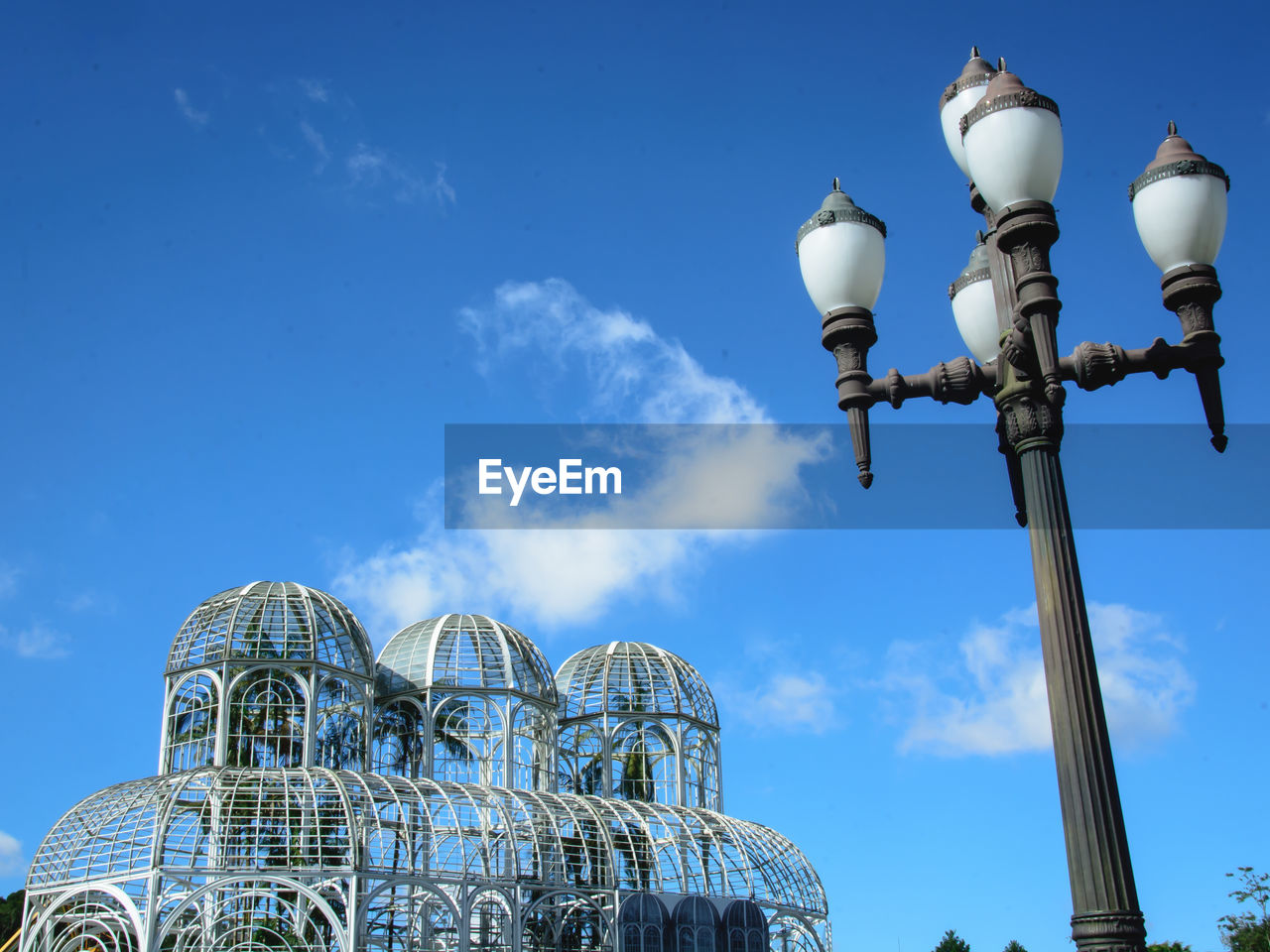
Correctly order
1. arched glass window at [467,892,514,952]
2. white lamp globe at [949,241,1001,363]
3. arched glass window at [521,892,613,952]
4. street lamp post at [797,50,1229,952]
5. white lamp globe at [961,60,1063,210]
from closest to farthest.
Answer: street lamp post at [797,50,1229,952]
white lamp globe at [961,60,1063,210]
white lamp globe at [949,241,1001,363]
arched glass window at [467,892,514,952]
arched glass window at [521,892,613,952]

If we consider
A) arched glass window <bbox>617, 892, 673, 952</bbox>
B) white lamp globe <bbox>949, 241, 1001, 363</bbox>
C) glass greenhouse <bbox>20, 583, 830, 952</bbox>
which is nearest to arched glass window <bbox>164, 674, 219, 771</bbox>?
glass greenhouse <bbox>20, 583, 830, 952</bbox>

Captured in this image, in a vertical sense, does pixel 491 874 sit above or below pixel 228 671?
below

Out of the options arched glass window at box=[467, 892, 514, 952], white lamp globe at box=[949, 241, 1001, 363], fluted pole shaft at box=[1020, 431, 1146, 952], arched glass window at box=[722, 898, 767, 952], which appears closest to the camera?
fluted pole shaft at box=[1020, 431, 1146, 952]

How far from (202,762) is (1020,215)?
86.1ft

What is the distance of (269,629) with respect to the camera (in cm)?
2983

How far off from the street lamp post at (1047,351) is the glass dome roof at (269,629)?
24647mm

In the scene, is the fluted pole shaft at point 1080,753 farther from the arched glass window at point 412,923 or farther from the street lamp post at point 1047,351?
the arched glass window at point 412,923

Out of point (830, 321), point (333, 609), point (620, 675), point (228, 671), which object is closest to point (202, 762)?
point (228, 671)

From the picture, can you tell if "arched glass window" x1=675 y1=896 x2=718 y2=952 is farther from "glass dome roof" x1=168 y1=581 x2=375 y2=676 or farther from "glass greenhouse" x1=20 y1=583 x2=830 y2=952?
"glass dome roof" x1=168 y1=581 x2=375 y2=676

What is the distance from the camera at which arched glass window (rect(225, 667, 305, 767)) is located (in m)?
28.9

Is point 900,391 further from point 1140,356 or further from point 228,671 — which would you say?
point 228,671

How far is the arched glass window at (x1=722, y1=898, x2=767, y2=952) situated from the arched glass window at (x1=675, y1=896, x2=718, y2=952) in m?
0.37

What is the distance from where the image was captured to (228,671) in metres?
29.1

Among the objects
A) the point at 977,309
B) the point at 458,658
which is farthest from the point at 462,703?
the point at 977,309
